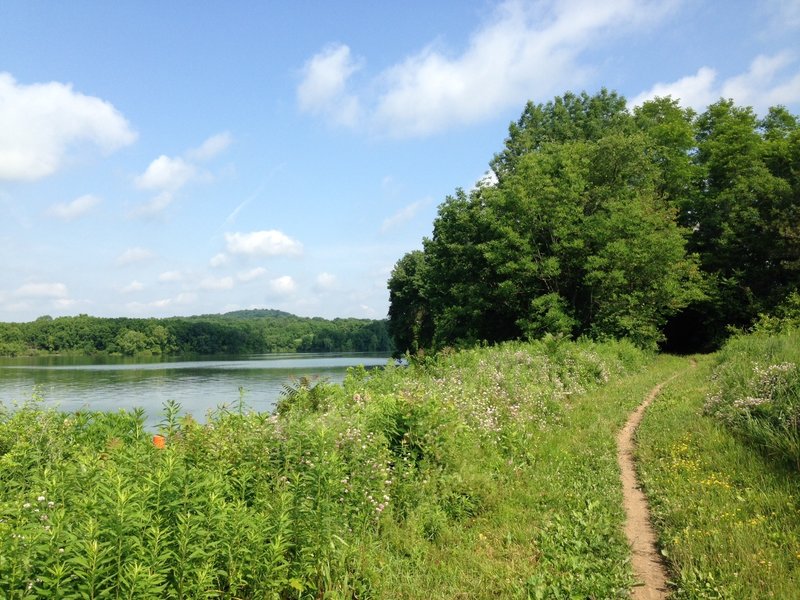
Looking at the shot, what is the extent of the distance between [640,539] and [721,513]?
1.06 m

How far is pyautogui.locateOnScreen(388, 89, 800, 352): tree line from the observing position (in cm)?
3005

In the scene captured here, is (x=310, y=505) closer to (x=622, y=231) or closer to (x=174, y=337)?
(x=622, y=231)

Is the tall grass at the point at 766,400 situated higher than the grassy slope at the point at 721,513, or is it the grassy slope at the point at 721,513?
the tall grass at the point at 766,400

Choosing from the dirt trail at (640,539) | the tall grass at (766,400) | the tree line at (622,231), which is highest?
the tree line at (622,231)

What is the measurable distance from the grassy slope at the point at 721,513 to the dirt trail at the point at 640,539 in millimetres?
139

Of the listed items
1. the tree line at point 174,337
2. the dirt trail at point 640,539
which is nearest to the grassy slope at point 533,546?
the dirt trail at point 640,539

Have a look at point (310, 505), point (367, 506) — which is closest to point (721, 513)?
point (367, 506)

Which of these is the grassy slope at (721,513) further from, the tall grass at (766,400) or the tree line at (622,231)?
the tree line at (622,231)

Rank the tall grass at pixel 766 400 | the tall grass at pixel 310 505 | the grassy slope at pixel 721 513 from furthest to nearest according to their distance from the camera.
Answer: the tall grass at pixel 766 400 < the grassy slope at pixel 721 513 < the tall grass at pixel 310 505

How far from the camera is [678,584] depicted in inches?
204

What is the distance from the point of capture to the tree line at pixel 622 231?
30.0 meters

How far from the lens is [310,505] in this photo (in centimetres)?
484

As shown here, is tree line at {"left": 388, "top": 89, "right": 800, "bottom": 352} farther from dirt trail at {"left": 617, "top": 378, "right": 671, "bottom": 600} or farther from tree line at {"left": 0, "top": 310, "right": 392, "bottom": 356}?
tree line at {"left": 0, "top": 310, "right": 392, "bottom": 356}

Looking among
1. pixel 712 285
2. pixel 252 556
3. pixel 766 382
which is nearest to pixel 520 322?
pixel 712 285
